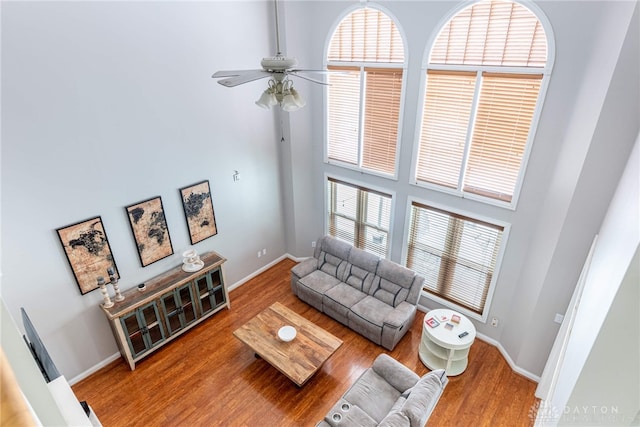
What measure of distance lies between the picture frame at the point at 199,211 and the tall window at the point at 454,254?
10.5 feet

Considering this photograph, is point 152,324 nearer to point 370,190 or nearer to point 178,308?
point 178,308

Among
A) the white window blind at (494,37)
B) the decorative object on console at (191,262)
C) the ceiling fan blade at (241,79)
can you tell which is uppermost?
the white window blind at (494,37)

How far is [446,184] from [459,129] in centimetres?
78

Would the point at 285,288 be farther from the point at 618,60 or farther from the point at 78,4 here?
the point at 618,60

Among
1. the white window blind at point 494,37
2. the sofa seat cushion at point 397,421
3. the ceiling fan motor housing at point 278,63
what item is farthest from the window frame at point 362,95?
the sofa seat cushion at point 397,421

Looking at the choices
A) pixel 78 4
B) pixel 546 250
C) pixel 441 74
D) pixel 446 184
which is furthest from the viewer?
pixel 446 184

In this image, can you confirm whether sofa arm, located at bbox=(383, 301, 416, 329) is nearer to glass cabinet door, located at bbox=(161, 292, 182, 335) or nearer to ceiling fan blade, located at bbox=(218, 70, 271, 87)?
glass cabinet door, located at bbox=(161, 292, 182, 335)

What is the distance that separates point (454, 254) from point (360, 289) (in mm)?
1569

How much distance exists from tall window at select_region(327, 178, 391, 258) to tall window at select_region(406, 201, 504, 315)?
53cm

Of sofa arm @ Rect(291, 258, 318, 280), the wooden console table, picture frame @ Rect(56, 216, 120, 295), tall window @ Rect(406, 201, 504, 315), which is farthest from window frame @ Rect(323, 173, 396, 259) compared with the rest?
picture frame @ Rect(56, 216, 120, 295)

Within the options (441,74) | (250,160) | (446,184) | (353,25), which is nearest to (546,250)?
(446,184)

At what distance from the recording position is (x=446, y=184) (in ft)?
16.0

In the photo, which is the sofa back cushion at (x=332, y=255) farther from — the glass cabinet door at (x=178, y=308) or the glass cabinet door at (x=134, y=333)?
the glass cabinet door at (x=134, y=333)

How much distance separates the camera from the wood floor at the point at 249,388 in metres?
4.12
